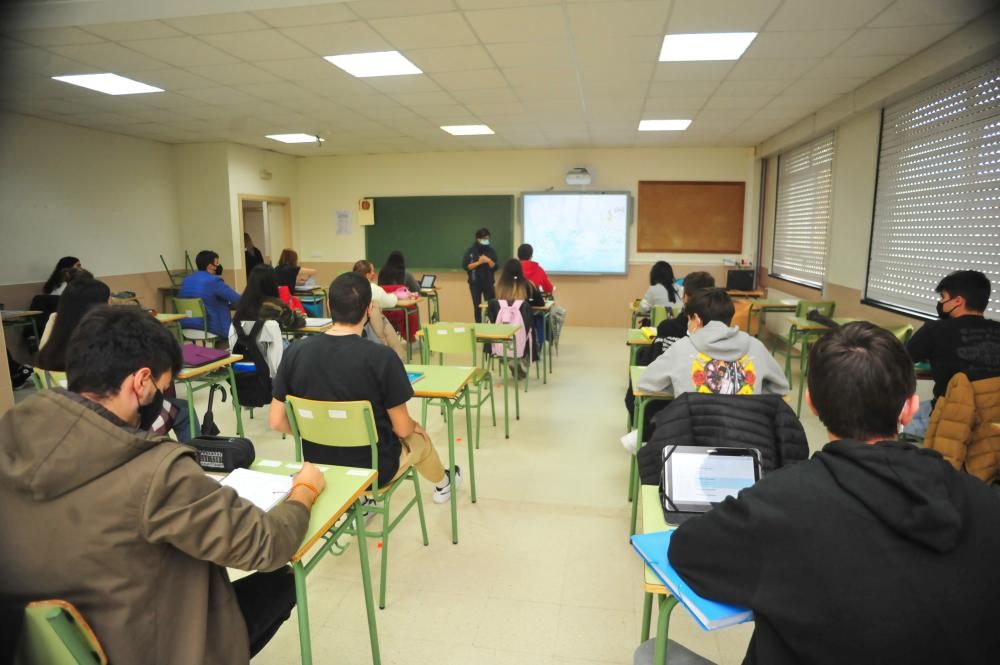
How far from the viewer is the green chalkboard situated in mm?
8836

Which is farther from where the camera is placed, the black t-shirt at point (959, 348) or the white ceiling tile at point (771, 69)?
the white ceiling tile at point (771, 69)

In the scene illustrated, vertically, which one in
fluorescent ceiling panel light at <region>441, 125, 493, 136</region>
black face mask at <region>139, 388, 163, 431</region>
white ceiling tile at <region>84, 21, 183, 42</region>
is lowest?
black face mask at <region>139, 388, 163, 431</region>

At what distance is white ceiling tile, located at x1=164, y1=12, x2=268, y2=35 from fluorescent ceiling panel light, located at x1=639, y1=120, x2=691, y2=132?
174 inches

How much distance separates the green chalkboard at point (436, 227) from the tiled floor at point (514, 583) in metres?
5.56

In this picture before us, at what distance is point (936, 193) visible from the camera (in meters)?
4.06

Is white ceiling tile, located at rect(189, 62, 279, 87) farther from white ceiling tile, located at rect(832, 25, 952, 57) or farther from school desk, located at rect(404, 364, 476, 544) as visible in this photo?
white ceiling tile, located at rect(832, 25, 952, 57)

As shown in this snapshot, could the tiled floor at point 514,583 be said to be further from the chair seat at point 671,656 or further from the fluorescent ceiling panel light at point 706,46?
the fluorescent ceiling panel light at point 706,46

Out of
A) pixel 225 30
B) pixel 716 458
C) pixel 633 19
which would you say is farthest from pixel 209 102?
pixel 716 458

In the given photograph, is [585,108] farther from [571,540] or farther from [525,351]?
[571,540]

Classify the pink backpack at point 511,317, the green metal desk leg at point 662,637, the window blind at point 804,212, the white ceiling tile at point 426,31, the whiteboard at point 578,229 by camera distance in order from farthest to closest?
1. the whiteboard at point 578,229
2. the window blind at point 804,212
3. the pink backpack at point 511,317
4. the white ceiling tile at point 426,31
5. the green metal desk leg at point 662,637

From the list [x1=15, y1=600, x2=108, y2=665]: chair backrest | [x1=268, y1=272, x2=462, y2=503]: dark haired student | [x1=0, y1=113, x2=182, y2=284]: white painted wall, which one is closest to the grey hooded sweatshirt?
[x1=268, y1=272, x2=462, y2=503]: dark haired student

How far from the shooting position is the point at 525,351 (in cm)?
533

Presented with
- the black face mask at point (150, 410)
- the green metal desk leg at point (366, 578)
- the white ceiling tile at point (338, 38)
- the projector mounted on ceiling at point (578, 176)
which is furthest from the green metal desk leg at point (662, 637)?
the projector mounted on ceiling at point (578, 176)

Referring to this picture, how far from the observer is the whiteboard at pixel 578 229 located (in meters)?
8.52
